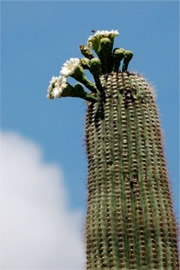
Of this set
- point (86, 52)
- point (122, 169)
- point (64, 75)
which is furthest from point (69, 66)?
point (122, 169)

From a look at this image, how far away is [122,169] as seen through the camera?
7688 mm

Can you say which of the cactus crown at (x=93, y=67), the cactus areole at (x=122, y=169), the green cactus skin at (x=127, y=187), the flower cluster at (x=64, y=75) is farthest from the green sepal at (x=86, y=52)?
the green cactus skin at (x=127, y=187)

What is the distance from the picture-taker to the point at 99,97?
329 inches

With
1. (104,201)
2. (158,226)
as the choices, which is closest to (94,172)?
(104,201)

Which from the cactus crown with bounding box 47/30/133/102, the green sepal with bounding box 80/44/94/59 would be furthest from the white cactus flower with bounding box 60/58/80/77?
the green sepal with bounding box 80/44/94/59

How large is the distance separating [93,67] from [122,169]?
1.46m

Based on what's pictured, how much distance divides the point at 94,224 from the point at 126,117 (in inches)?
53.0

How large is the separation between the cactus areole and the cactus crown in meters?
0.01

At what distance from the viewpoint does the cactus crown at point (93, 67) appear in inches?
330

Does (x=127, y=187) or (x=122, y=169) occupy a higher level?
(x=122, y=169)

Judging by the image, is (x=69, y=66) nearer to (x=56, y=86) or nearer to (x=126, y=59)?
(x=56, y=86)

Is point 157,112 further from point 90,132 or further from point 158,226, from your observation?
point 158,226

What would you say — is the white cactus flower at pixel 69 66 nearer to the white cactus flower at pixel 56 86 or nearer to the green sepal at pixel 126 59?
the white cactus flower at pixel 56 86

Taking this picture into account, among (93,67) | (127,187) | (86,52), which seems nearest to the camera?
(127,187)
